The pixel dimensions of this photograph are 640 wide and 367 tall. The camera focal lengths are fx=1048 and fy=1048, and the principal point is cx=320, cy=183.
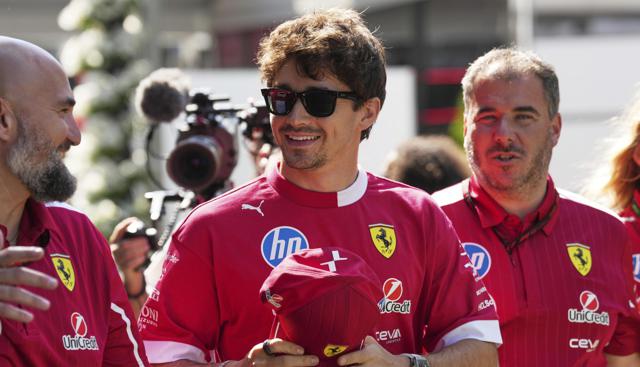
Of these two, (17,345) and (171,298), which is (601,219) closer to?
(171,298)

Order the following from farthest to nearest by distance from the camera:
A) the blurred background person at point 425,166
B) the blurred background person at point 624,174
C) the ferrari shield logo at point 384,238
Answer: the blurred background person at point 425,166 → the blurred background person at point 624,174 → the ferrari shield logo at point 384,238

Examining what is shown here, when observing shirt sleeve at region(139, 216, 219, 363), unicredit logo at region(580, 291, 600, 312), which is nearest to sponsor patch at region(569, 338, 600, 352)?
unicredit logo at region(580, 291, 600, 312)

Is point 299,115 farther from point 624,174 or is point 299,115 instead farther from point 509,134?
point 624,174

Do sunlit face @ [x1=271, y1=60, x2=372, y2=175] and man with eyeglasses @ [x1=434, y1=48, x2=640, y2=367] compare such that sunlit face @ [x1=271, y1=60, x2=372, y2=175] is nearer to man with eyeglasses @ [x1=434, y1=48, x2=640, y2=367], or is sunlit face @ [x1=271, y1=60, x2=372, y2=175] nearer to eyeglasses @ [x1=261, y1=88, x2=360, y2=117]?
eyeglasses @ [x1=261, y1=88, x2=360, y2=117]

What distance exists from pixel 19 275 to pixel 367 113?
4.31 feet

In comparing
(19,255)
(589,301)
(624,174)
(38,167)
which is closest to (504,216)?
(589,301)

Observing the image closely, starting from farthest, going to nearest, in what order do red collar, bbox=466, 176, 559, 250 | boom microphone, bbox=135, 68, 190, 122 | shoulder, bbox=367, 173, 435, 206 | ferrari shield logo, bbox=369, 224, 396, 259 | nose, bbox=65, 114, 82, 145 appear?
boom microphone, bbox=135, 68, 190, 122
red collar, bbox=466, 176, 559, 250
shoulder, bbox=367, 173, 435, 206
ferrari shield logo, bbox=369, 224, 396, 259
nose, bbox=65, 114, 82, 145

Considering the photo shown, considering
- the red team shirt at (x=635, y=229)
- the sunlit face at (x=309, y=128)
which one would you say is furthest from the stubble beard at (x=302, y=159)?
the red team shirt at (x=635, y=229)

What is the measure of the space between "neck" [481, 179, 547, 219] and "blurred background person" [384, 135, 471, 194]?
1.92 meters

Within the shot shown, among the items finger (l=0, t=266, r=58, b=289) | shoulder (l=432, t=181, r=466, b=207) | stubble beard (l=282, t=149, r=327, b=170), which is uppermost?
stubble beard (l=282, t=149, r=327, b=170)

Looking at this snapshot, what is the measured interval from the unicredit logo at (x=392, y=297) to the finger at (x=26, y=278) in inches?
43.0

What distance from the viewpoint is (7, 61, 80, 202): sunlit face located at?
2.99 m

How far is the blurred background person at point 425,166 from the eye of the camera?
6047mm

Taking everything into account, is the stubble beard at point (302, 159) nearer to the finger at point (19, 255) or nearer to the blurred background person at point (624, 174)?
the finger at point (19, 255)
